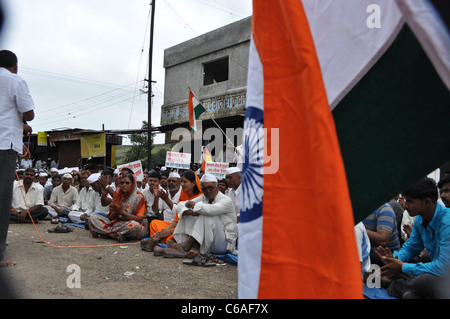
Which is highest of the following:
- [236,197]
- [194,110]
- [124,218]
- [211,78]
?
[211,78]

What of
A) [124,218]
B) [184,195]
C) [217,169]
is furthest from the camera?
[217,169]

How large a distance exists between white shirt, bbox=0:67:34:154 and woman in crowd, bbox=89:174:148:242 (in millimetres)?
2689

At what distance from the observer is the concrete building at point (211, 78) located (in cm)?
1362

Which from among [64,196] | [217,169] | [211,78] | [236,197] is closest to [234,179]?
[236,197]

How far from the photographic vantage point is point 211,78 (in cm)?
1598

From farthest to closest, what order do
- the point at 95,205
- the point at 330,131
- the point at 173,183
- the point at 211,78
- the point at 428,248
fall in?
the point at 211,78 → the point at 95,205 → the point at 173,183 → the point at 428,248 → the point at 330,131

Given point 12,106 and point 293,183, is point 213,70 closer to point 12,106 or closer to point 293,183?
point 12,106

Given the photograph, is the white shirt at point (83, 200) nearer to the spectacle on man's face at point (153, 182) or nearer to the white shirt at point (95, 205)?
the white shirt at point (95, 205)

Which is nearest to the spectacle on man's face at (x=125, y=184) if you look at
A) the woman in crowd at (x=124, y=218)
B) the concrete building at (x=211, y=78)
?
the woman in crowd at (x=124, y=218)

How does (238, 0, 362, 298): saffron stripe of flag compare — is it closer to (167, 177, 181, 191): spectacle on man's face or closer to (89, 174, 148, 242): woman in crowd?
(89, 174, 148, 242): woman in crowd

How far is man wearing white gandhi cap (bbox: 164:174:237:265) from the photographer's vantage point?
483 centimetres

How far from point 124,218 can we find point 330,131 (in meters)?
5.67

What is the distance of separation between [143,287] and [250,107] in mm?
2721
